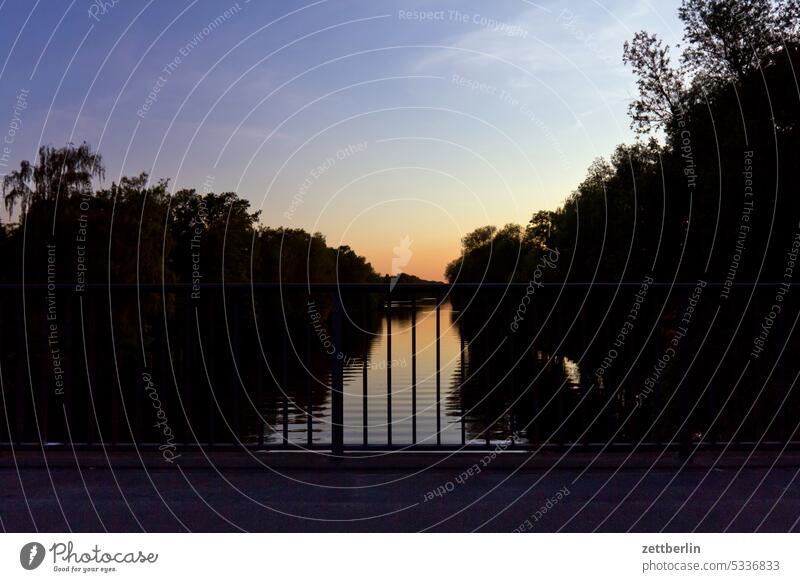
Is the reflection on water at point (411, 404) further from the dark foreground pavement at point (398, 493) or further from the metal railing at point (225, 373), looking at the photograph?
the dark foreground pavement at point (398, 493)

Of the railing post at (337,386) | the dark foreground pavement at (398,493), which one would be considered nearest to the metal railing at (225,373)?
the railing post at (337,386)

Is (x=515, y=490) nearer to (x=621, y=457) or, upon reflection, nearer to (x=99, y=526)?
(x=621, y=457)

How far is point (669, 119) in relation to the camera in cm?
3306

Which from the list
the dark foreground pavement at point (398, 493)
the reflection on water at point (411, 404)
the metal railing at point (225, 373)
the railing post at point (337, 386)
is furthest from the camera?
the reflection on water at point (411, 404)

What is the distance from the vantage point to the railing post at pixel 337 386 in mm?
6023

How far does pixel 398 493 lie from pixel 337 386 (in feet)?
3.69

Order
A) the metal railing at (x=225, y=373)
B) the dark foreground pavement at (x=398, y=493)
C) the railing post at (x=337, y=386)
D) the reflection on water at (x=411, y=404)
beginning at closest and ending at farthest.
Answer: the dark foreground pavement at (x=398, y=493), the railing post at (x=337, y=386), the metal railing at (x=225, y=373), the reflection on water at (x=411, y=404)

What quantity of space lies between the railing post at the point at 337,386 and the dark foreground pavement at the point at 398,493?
157mm

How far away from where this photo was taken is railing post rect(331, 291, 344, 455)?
6.02 m

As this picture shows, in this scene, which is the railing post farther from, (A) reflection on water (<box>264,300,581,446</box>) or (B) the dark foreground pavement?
(A) reflection on water (<box>264,300,581,446</box>)

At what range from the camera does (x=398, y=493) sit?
525 centimetres

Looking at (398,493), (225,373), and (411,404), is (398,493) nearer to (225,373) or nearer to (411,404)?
(411,404)

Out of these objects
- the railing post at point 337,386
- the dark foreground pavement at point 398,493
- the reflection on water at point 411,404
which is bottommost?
the reflection on water at point 411,404
